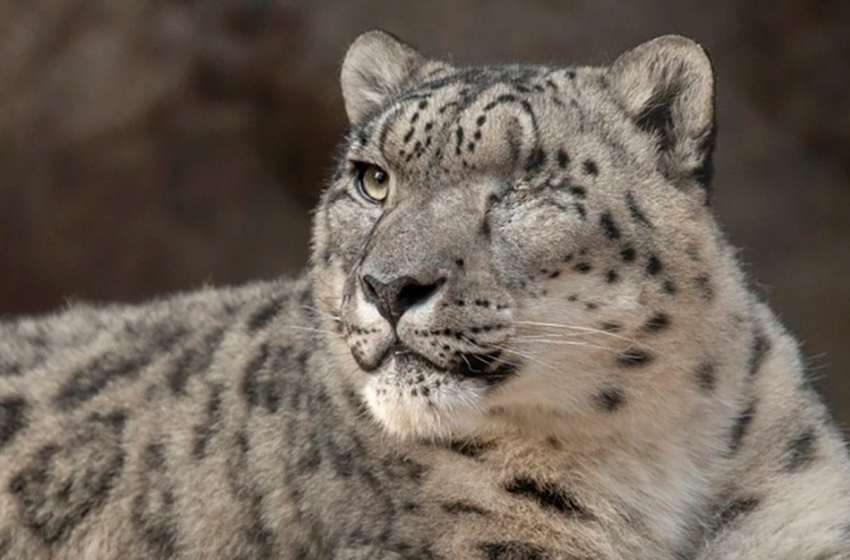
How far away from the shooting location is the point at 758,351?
3848mm

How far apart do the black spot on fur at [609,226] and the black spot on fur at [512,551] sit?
0.71 meters

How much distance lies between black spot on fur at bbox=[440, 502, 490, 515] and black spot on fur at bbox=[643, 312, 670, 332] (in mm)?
550

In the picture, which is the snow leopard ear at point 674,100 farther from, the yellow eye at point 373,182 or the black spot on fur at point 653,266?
the yellow eye at point 373,182

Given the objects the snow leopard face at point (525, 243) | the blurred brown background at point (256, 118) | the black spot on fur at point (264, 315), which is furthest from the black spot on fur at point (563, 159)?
the blurred brown background at point (256, 118)

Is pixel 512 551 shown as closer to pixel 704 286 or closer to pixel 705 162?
pixel 704 286

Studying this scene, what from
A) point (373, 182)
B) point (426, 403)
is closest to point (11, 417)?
point (373, 182)

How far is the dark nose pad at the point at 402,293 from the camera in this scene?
10.3ft

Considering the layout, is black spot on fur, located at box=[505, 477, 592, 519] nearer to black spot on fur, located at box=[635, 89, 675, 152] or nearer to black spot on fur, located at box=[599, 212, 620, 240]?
black spot on fur, located at box=[599, 212, 620, 240]

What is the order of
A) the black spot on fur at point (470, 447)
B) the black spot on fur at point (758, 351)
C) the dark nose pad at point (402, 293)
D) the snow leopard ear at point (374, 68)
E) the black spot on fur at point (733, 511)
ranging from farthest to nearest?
1. the snow leopard ear at point (374, 68)
2. the black spot on fur at point (758, 351)
3. the black spot on fur at point (733, 511)
4. the black spot on fur at point (470, 447)
5. the dark nose pad at point (402, 293)

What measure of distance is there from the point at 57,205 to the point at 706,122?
4396mm

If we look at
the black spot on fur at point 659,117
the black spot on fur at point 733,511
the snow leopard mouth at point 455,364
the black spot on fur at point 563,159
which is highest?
the black spot on fur at point 659,117

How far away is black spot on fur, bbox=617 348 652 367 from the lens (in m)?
3.39

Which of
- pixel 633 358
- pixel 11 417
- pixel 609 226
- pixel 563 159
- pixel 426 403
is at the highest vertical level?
pixel 563 159

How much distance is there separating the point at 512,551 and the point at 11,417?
63.8 inches
